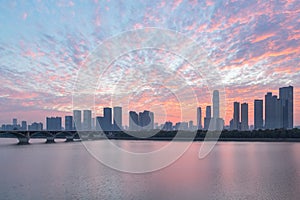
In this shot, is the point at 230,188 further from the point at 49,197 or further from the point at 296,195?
the point at 49,197

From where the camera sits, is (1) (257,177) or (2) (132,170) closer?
(1) (257,177)

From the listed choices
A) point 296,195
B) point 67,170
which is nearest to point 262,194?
point 296,195

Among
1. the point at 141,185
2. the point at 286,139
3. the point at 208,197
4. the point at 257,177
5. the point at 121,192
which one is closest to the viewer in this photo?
the point at 208,197

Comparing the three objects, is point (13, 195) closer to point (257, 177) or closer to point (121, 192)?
point (121, 192)

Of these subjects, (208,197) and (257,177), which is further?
(257,177)

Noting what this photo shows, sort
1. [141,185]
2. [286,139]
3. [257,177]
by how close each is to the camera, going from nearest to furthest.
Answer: [141,185] < [257,177] < [286,139]

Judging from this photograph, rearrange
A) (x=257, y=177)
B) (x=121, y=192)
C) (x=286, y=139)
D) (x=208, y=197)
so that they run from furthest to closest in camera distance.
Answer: (x=286, y=139)
(x=257, y=177)
(x=121, y=192)
(x=208, y=197)

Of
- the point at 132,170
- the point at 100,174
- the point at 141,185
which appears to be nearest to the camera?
the point at 141,185

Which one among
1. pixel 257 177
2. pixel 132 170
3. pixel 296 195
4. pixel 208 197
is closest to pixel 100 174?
pixel 132 170
